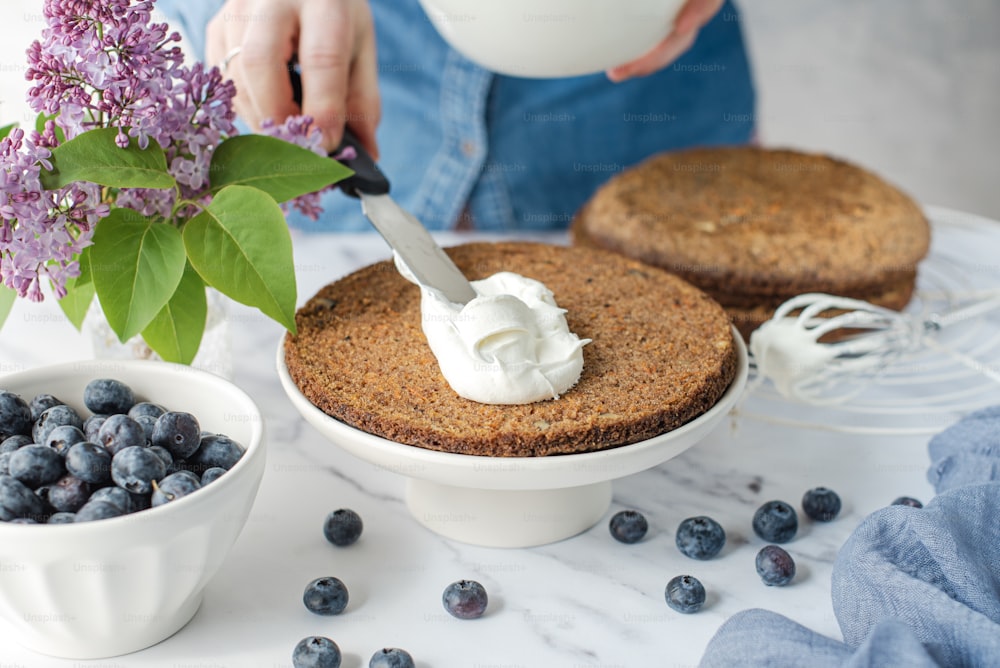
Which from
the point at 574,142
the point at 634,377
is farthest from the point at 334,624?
the point at 574,142

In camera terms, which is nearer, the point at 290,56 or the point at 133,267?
the point at 133,267

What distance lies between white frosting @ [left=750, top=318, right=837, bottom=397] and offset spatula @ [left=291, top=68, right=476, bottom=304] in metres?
0.39

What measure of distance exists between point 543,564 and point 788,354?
438 mm

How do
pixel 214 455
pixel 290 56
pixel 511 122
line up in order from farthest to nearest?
pixel 511 122 < pixel 290 56 < pixel 214 455

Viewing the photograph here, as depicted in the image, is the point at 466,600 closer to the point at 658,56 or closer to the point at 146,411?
the point at 146,411

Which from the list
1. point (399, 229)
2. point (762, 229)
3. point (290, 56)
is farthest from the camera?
point (762, 229)

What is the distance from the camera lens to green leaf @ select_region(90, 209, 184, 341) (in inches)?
37.5

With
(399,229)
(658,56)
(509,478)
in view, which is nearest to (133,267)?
(399,229)

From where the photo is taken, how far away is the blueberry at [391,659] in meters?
0.85

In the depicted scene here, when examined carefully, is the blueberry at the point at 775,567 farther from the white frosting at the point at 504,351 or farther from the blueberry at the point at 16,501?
the blueberry at the point at 16,501

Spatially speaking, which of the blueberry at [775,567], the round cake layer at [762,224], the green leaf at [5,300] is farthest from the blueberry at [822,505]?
the green leaf at [5,300]

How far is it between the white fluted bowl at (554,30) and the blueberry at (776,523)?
24.4 inches

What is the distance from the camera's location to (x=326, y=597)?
92 cm

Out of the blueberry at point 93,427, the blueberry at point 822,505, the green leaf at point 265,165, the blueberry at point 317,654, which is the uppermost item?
the green leaf at point 265,165
